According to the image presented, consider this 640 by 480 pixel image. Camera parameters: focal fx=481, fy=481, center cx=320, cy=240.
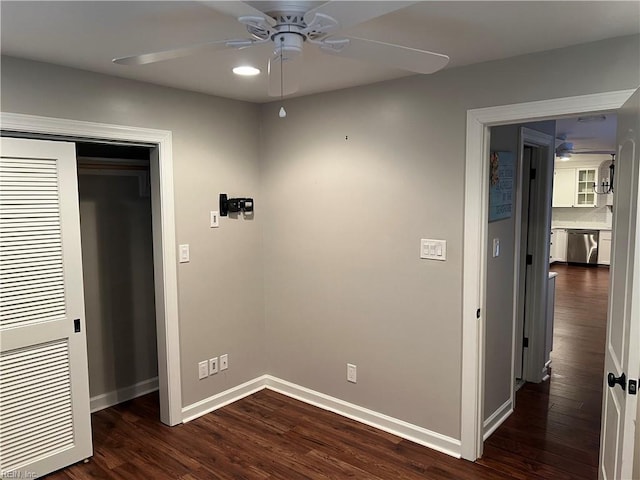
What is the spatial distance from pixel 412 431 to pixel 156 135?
8.40 feet

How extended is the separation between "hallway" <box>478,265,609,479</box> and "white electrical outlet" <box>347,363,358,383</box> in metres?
0.95

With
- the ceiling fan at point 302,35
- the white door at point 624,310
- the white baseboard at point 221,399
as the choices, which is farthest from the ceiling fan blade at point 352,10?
the white baseboard at point 221,399

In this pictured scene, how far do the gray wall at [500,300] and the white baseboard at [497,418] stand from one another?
0.03m

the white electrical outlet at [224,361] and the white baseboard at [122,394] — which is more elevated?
the white electrical outlet at [224,361]

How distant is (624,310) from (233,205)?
2.58 m

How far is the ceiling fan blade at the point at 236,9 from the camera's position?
4.38 feet

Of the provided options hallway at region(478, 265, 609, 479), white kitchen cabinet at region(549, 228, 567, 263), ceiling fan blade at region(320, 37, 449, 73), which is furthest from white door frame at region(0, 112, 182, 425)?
white kitchen cabinet at region(549, 228, 567, 263)

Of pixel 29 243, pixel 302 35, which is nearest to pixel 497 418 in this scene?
pixel 302 35

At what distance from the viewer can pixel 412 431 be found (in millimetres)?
3162

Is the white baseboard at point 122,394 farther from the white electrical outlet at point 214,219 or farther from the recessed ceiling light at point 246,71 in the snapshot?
the recessed ceiling light at point 246,71

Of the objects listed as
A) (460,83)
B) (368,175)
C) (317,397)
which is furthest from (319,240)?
(460,83)

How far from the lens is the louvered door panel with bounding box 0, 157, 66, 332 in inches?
100

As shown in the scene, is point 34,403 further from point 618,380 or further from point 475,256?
point 618,380

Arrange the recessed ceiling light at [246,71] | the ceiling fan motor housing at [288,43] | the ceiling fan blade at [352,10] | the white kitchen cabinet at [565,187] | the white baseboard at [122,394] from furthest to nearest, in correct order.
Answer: the white kitchen cabinet at [565,187] < the white baseboard at [122,394] < the recessed ceiling light at [246,71] < the ceiling fan motor housing at [288,43] < the ceiling fan blade at [352,10]
